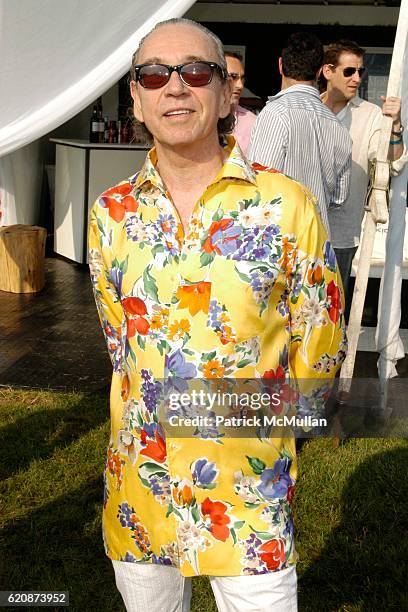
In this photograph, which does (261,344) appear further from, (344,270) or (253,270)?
(344,270)

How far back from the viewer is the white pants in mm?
1804

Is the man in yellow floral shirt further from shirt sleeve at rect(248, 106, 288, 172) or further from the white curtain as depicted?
the white curtain

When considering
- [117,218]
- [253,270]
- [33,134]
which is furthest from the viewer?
[33,134]

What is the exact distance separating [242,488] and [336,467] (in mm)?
2379

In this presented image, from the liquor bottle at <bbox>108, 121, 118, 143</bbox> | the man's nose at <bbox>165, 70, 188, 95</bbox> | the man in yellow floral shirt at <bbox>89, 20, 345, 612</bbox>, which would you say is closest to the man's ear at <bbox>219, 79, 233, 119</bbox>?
the man in yellow floral shirt at <bbox>89, 20, 345, 612</bbox>

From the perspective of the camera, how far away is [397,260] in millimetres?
4844

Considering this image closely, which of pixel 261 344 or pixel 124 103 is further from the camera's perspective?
pixel 124 103

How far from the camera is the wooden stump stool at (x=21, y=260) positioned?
301 inches

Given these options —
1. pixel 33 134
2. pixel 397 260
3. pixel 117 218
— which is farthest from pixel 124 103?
pixel 117 218

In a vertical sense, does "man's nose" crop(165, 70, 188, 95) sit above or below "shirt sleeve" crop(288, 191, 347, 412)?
above

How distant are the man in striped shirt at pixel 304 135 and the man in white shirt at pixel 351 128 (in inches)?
15.0

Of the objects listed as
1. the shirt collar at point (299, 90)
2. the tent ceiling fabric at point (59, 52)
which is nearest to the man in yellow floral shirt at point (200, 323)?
the shirt collar at point (299, 90)

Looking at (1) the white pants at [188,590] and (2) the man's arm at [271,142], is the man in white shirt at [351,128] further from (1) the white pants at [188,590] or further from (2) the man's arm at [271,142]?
(1) the white pants at [188,590]

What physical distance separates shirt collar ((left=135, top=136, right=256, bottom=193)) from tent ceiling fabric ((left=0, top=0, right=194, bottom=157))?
9.24 ft
